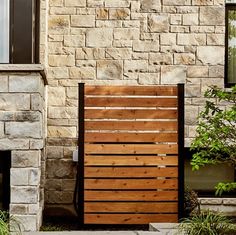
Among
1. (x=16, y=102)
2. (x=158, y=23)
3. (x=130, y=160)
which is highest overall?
(x=158, y=23)

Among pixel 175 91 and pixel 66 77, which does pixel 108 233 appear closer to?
pixel 175 91

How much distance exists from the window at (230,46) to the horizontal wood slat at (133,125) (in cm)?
177

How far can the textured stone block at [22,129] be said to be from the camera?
326 inches

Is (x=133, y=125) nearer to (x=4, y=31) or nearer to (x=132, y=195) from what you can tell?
(x=132, y=195)

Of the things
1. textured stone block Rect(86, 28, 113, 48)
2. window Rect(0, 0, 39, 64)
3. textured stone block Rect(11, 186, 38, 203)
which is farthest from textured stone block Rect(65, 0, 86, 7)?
textured stone block Rect(11, 186, 38, 203)

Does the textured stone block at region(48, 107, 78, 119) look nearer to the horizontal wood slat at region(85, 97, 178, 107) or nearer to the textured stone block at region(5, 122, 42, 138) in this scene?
the horizontal wood slat at region(85, 97, 178, 107)

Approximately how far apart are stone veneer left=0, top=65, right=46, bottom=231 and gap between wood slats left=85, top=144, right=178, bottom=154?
3.18 feet

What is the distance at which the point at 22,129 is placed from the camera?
→ 8289mm

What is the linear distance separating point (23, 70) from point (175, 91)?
2.00 metres

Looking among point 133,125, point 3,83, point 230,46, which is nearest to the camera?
point 3,83

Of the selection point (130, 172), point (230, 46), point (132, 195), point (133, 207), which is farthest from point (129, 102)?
point (230, 46)

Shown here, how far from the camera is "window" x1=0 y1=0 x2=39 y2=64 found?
27.6 feet

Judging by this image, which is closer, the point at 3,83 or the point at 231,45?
the point at 3,83

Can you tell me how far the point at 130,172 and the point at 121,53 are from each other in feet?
6.59
